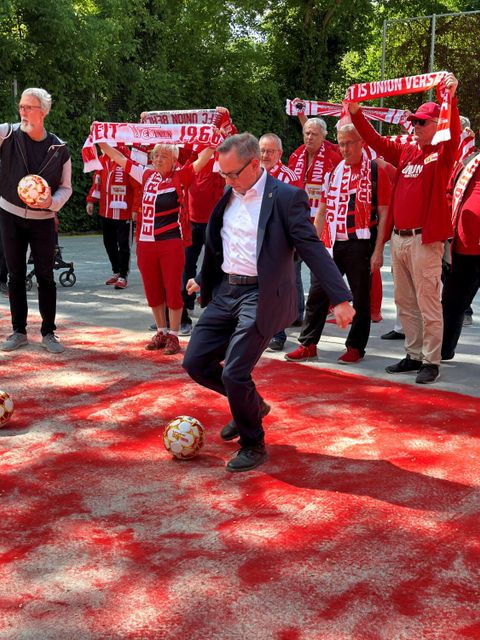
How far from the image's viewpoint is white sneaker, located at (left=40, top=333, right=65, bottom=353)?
8281mm

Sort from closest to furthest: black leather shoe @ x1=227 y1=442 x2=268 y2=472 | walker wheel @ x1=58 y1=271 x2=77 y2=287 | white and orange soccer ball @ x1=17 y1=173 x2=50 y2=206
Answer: black leather shoe @ x1=227 y1=442 x2=268 y2=472 < white and orange soccer ball @ x1=17 y1=173 x2=50 y2=206 < walker wheel @ x1=58 y1=271 x2=77 y2=287

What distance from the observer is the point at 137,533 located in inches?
165

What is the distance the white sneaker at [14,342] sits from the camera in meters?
8.31

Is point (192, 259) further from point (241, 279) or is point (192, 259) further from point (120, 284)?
point (241, 279)

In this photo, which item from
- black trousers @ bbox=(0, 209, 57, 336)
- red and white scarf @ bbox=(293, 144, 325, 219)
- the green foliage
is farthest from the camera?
the green foliage

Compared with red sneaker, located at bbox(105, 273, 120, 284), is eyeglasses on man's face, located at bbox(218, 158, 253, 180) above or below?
above

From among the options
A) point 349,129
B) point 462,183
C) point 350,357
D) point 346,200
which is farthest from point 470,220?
point 350,357

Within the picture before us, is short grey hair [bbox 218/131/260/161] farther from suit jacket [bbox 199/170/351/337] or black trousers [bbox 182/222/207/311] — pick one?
black trousers [bbox 182/222/207/311]

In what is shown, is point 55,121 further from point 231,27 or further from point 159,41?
point 231,27

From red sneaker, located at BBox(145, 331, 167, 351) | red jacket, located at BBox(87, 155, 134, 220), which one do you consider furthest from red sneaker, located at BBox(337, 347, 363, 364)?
red jacket, located at BBox(87, 155, 134, 220)

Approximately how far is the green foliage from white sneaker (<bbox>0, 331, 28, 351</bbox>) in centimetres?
1245

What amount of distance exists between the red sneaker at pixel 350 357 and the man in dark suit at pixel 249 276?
9.38 ft

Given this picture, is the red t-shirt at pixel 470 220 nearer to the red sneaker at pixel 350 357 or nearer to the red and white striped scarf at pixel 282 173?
the red sneaker at pixel 350 357

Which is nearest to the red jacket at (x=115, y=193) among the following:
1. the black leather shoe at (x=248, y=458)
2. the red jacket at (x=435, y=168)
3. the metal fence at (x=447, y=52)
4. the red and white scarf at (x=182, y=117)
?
the red and white scarf at (x=182, y=117)
